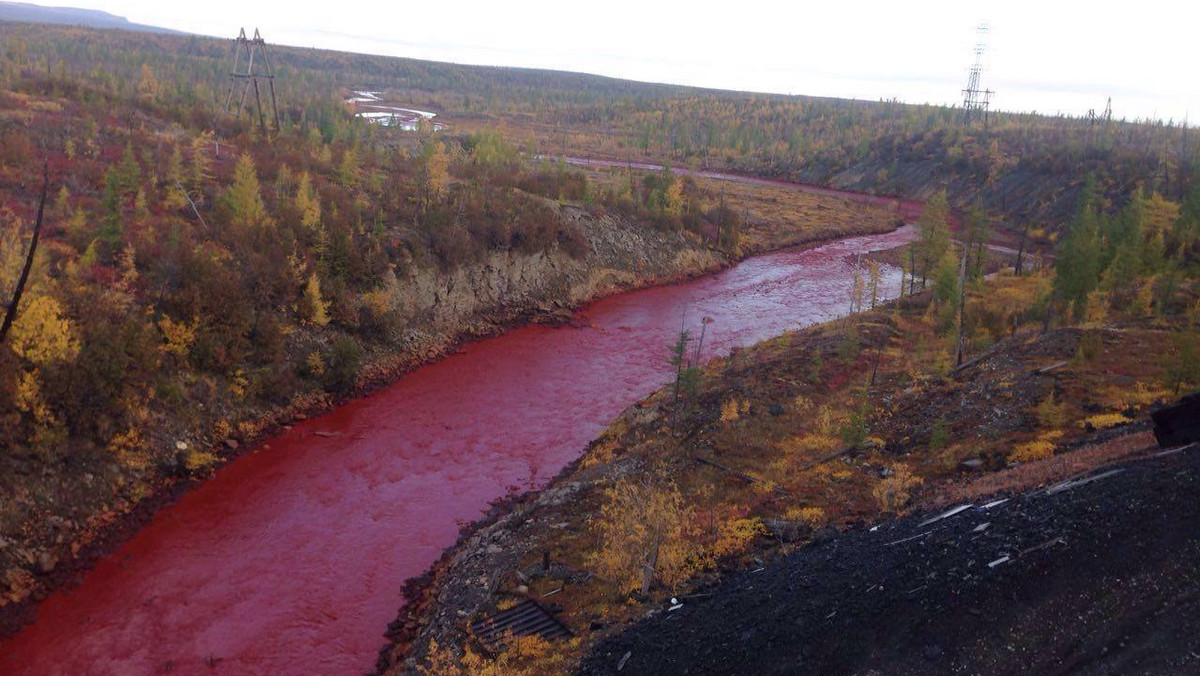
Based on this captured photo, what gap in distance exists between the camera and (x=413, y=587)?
2044cm

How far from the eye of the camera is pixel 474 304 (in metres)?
43.5

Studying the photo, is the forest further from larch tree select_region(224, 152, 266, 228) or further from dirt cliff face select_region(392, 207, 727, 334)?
dirt cliff face select_region(392, 207, 727, 334)

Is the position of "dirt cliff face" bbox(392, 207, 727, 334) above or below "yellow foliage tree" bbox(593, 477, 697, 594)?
above

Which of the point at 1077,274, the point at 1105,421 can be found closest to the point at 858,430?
the point at 1105,421

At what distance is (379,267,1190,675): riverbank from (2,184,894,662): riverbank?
9536 millimetres

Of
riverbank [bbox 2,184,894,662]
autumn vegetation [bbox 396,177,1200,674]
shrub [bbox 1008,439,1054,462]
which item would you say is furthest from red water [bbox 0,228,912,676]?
shrub [bbox 1008,439,1054,462]

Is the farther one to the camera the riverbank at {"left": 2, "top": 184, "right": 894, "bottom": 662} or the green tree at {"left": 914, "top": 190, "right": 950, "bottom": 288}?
the green tree at {"left": 914, "top": 190, "right": 950, "bottom": 288}

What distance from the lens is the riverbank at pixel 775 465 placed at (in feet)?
58.2

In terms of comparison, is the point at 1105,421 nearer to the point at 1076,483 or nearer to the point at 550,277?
the point at 1076,483

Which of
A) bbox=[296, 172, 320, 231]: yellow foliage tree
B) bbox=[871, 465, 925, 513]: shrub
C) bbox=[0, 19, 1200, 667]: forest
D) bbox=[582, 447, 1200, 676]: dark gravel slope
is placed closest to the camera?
bbox=[582, 447, 1200, 676]: dark gravel slope

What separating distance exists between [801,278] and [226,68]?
446 ft

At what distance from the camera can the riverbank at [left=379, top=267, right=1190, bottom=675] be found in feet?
58.2

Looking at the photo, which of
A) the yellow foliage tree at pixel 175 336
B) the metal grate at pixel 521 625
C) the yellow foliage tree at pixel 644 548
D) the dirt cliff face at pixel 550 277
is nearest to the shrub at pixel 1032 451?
the yellow foliage tree at pixel 644 548

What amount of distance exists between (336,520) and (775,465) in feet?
46.5
